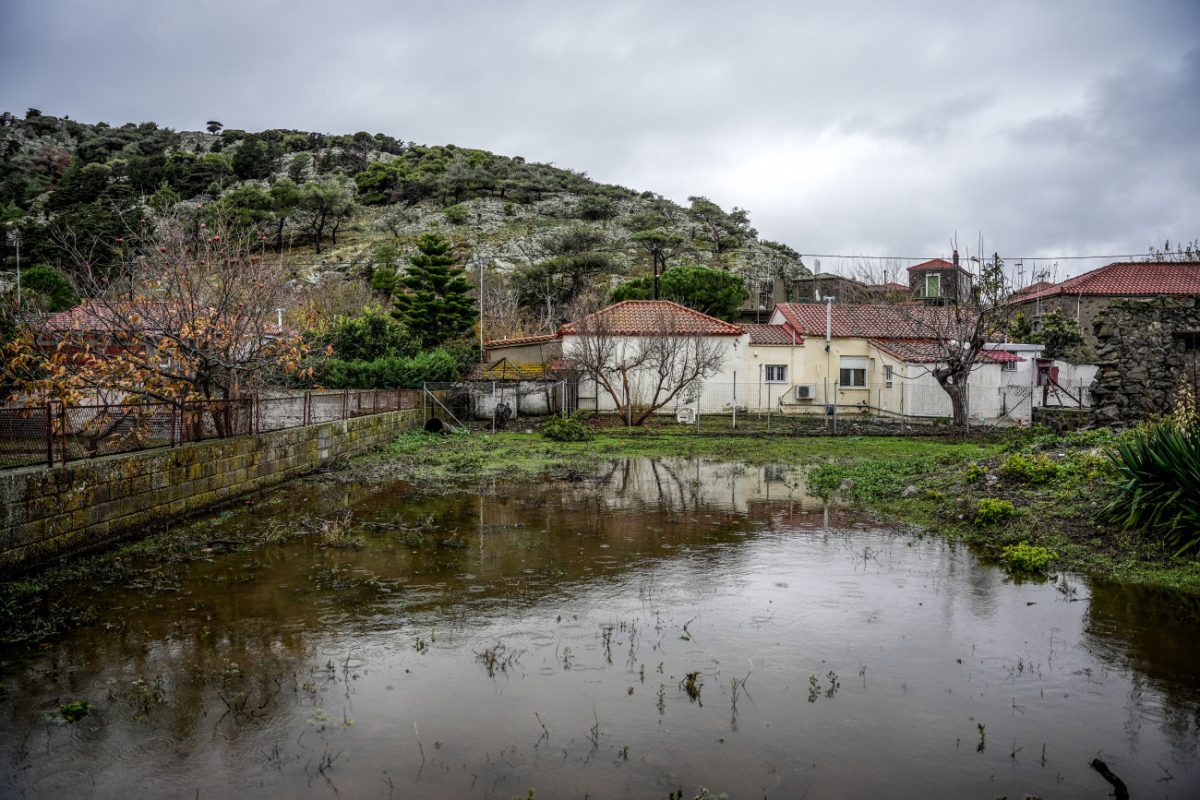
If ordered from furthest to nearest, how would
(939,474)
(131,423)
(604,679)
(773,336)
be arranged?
(773,336) → (939,474) → (131,423) → (604,679)

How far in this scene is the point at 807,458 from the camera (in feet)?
61.7

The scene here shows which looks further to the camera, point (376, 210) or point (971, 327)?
point (376, 210)

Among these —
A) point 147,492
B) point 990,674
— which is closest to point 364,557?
point 147,492

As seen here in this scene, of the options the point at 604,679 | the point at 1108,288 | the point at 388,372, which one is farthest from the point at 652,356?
the point at 1108,288

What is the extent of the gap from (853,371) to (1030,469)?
2250 centimetres

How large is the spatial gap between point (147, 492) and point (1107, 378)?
61.3ft

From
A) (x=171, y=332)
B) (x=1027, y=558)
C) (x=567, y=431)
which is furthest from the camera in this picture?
(x=567, y=431)

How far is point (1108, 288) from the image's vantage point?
40.9 metres

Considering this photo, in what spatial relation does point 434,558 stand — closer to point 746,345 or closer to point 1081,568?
point 1081,568

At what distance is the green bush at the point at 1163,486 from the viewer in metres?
8.30

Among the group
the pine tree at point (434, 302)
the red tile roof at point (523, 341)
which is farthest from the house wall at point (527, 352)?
the pine tree at point (434, 302)

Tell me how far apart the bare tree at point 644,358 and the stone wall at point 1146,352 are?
13.7 meters

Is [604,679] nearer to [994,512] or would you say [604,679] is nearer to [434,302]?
[994,512]

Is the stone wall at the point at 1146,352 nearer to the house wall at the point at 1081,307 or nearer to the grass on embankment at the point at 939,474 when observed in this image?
the grass on embankment at the point at 939,474
